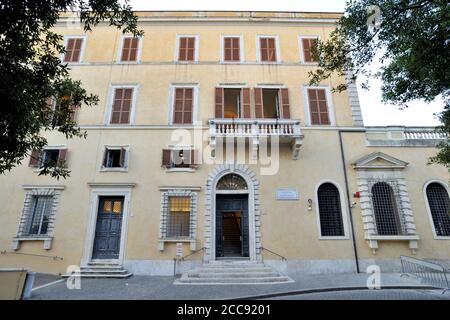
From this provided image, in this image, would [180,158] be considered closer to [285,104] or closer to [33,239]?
[285,104]

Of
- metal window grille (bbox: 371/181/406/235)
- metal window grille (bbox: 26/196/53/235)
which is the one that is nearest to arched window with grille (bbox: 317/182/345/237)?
metal window grille (bbox: 371/181/406/235)

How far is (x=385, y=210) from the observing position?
12031 millimetres

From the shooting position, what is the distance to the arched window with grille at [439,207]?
11641 millimetres

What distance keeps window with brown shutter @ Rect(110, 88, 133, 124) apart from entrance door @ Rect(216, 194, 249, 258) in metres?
6.26

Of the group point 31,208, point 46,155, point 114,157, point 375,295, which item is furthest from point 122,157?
point 375,295

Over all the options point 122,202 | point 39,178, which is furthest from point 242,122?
point 39,178

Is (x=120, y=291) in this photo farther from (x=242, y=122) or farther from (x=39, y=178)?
(x=242, y=122)

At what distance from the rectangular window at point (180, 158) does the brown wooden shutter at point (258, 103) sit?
3700 millimetres

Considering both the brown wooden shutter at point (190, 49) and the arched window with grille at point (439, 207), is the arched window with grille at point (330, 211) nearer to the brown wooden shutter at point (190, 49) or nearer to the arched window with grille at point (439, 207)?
the arched window with grille at point (439, 207)

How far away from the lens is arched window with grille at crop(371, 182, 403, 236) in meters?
11.8

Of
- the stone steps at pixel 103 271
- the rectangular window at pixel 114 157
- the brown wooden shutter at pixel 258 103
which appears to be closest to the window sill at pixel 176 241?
the stone steps at pixel 103 271

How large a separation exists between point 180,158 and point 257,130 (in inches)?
152

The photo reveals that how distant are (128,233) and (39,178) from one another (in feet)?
16.1
